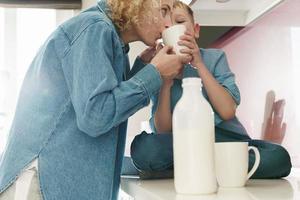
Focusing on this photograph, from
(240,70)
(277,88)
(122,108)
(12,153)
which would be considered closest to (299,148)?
(277,88)

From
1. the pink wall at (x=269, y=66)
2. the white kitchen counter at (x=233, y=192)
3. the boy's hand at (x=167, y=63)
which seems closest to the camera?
the white kitchen counter at (x=233, y=192)

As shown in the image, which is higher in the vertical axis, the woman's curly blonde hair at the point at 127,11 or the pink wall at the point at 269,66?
the woman's curly blonde hair at the point at 127,11

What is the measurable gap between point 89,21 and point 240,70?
866mm

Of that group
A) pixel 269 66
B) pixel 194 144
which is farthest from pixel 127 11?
pixel 269 66

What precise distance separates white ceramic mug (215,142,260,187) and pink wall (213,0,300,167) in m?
0.48

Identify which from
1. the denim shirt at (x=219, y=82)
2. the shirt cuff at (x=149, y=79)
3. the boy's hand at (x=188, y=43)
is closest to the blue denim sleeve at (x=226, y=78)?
the denim shirt at (x=219, y=82)

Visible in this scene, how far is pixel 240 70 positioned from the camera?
1633 millimetres

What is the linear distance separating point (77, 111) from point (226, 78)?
425 millimetres

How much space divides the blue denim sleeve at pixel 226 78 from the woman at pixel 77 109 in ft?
0.55

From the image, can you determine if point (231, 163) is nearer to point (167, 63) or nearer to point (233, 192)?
point (233, 192)

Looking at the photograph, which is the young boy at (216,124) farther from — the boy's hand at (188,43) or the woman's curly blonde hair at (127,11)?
the woman's curly blonde hair at (127,11)

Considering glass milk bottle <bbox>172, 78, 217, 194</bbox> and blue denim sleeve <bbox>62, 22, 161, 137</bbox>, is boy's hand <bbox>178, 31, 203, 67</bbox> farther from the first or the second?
glass milk bottle <bbox>172, 78, 217, 194</bbox>

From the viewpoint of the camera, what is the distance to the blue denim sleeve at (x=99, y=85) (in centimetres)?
82

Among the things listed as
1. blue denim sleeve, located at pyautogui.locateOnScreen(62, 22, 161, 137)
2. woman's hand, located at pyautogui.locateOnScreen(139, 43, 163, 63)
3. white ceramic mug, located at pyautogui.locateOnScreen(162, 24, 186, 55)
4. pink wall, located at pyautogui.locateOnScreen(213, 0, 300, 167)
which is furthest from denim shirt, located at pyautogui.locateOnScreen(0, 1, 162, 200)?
pink wall, located at pyautogui.locateOnScreen(213, 0, 300, 167)
